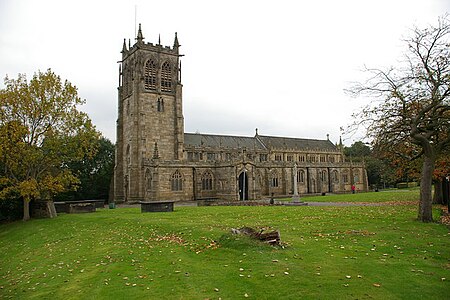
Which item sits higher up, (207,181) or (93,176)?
(93,176)

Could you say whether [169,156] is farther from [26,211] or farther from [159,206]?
[26,211]

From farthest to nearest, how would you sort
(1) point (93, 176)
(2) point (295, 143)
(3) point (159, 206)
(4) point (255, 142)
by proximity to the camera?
(2) point (295, 143)
(4) point (255, 142)
(1) point (93, 176)
(3) point (159, 206)

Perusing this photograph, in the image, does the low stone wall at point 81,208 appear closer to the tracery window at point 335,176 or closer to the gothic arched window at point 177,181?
the gothic arched window at point 177,181

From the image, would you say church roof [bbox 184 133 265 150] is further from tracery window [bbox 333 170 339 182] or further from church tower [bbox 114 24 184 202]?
tracery window [bbox 333 170 339 182]

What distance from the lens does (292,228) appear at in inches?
659

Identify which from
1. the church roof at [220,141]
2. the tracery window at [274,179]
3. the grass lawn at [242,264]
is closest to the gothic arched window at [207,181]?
the church roof at [220,141]

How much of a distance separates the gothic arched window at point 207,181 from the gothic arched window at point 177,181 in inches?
144

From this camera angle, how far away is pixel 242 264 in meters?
10.4

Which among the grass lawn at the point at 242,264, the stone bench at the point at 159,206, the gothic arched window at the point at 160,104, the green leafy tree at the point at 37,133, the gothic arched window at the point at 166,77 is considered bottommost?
the grass lawn at the point at 242,264

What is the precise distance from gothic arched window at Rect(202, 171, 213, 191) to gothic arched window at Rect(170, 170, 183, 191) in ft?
12.0

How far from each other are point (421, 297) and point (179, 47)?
179ft

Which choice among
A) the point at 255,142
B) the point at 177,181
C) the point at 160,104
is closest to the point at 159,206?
the point at 177,181

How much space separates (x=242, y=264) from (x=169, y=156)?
4438 cm

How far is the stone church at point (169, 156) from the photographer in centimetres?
4966
